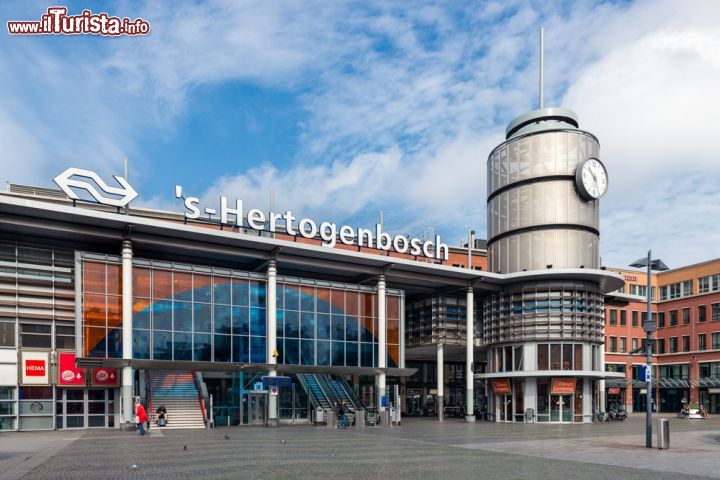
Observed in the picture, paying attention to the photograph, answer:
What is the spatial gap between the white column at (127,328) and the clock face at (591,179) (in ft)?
120

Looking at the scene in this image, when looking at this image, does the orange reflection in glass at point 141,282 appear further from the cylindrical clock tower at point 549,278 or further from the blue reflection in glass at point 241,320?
the cylindrical clock tower at point 549,278

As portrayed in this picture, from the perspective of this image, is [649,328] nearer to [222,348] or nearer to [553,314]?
[553,314]

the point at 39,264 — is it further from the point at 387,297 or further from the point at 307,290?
the point at 387,297

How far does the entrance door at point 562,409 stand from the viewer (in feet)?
189

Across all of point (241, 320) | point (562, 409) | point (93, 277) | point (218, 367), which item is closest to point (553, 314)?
point (562, 409)

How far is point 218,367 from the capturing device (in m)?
49.3

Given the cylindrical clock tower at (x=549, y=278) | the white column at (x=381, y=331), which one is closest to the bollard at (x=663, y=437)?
the cylindrical clock tower at (x=549, y=278)

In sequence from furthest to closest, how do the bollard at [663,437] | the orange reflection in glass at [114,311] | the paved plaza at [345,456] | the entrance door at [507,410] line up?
1. the entrance door at [507,410]
2. the orange reflection in glass at [114,311]
3. the bollard at [663,437]
4. the paved plaza at [345,456]

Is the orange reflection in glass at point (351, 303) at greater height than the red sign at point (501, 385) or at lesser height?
greater

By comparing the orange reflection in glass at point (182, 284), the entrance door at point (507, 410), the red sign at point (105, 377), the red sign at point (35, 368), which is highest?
the orange reflection in glass at point (182, 284)

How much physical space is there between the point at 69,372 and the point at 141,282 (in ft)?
23.8

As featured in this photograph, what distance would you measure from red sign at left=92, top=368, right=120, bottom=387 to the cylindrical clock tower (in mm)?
31587

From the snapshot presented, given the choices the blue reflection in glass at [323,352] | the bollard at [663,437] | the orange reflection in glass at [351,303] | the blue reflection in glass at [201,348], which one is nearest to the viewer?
the bollard at [663,437]

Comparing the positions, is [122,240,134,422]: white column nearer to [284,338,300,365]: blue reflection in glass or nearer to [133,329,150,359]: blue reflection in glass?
[133,329,150,359]: blue reflection in glass
